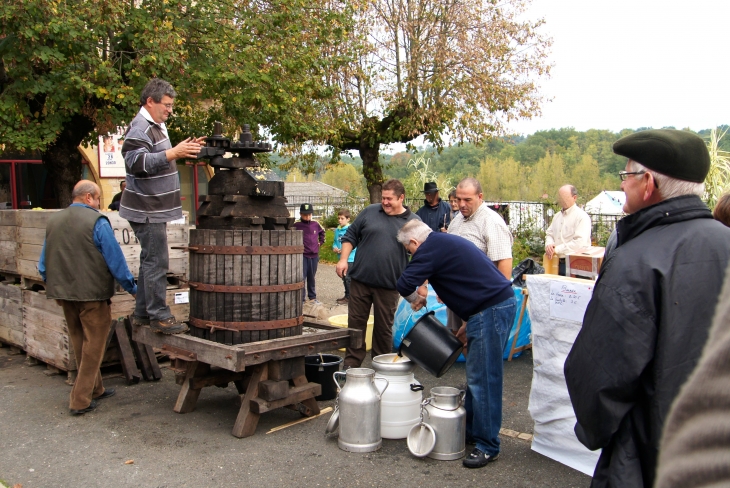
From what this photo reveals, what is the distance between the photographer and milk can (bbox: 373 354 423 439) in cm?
488

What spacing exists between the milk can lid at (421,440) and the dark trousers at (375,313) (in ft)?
5.40

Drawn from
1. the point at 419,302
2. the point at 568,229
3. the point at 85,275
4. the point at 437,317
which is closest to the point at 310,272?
the point at 437,317

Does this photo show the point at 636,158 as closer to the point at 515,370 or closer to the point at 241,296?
the point at 241,296

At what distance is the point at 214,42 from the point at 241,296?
5924 millimetres

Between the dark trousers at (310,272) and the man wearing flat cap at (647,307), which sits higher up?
the man wearing flat cap at (647,307)

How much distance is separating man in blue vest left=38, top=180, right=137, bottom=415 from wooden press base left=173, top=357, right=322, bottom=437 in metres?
0.78

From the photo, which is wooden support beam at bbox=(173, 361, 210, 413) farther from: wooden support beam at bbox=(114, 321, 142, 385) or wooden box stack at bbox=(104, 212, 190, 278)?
wooden box stack at bbox=(104, 212, 190, 278)

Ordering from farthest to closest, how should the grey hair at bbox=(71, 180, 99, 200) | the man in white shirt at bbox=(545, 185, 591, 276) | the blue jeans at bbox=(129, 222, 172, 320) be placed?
1. the man in white shirt at bbox=(545, 185, 591, 276)
2. the grey hair at bbox=(71, 180, 99, 200)
3. the blue jeans at bbox=(129, 222, 172, 320)

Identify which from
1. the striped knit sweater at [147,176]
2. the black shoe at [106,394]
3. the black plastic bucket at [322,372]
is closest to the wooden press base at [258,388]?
the black plastic bucket at [322,372]

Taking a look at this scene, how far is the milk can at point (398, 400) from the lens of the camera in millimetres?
4875

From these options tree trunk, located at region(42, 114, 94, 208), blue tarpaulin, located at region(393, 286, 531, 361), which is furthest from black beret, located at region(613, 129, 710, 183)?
tree trunk, located at region(42, 114, 94, 208)

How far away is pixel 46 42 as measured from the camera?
861cm

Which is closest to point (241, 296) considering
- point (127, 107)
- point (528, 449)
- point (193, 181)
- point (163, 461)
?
point (163, 461)

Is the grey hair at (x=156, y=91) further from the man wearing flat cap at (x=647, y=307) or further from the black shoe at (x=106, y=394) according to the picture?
the man wearing flat cap at (x=647, y=307)
